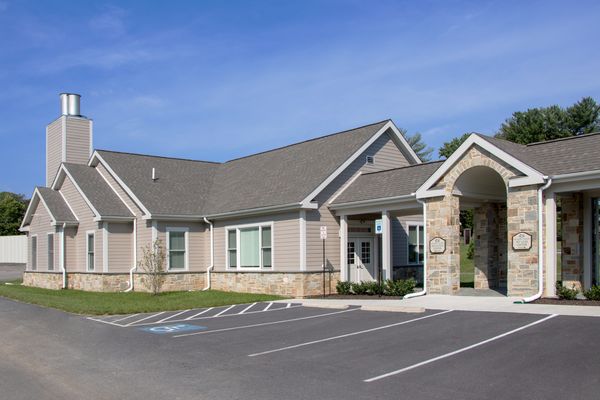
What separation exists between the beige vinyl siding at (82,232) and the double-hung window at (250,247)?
5.81 m

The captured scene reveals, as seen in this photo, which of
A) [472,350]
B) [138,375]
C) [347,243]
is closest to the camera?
[138,375]

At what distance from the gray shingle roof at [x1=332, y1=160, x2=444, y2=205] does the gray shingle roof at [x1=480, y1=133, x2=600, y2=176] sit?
3.28 metres

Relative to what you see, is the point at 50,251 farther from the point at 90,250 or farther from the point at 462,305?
the point at 462,305

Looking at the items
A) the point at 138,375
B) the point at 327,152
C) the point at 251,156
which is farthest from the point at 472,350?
the point at 251,156

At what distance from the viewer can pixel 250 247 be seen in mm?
24250

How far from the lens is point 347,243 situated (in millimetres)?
23625

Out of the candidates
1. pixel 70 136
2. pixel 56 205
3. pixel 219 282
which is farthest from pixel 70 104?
pixel 219 282

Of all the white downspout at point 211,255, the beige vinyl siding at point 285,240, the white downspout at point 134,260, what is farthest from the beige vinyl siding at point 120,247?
the beige vinyl siding at point 285,240

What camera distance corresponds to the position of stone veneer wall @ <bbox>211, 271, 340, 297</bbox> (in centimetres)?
2183

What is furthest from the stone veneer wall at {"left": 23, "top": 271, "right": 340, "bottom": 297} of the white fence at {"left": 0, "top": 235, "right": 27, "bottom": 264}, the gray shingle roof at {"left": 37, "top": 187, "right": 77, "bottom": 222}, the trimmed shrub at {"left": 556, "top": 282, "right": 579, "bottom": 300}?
the white fence at {"left": 0, "top": 235, "right": 27, "bottom": 264}

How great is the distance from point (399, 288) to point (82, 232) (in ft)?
49.8

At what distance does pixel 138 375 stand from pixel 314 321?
21.3 feet

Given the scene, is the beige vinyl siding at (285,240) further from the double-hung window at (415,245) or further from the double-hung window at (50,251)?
the double-hung window at (50,251)

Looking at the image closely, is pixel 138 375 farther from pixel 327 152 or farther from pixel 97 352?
pixel 327 152
